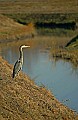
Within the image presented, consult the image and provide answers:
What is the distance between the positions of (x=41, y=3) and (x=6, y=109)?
69342 millimetres

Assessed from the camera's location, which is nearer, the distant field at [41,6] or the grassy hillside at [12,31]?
the grassy hillside at [12,31]

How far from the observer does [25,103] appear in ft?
39.2

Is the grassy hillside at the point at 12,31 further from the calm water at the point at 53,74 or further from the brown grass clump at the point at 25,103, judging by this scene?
the brown grass clump at the point at 25,103

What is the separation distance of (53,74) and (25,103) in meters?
9.75

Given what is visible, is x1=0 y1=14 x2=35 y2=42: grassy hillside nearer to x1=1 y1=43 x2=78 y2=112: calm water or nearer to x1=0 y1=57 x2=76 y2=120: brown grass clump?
x1=1 y1=43 x2=78 y2=112: calm water

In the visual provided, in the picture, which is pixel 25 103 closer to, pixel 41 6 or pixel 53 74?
pixel 53 74

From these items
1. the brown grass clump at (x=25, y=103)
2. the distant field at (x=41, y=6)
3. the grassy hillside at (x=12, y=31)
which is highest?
the brown grass clump at (x=25, y=103)

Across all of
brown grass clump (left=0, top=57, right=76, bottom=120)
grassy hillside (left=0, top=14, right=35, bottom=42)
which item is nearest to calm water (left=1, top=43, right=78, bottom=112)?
brown grass clump (left=0, top=57, right=76, bottom=120)

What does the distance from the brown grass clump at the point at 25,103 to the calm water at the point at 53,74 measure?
217 cm

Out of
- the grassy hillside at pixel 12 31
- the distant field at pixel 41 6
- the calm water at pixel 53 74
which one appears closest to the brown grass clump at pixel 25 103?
the calm water at pixel 53 74

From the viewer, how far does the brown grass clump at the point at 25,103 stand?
36.7ft

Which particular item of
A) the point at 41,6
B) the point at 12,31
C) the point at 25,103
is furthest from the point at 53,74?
the point at 41,6

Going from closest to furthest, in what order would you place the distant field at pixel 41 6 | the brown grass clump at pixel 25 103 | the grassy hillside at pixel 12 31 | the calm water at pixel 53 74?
the brown grass clump at pixel 25 103 < the calm water at pixel 53 74 < the grassy hillside at pixel 12 31 < the distant field at pixel 41 6

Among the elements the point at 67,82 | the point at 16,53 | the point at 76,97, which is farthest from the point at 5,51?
the point at 76,97
